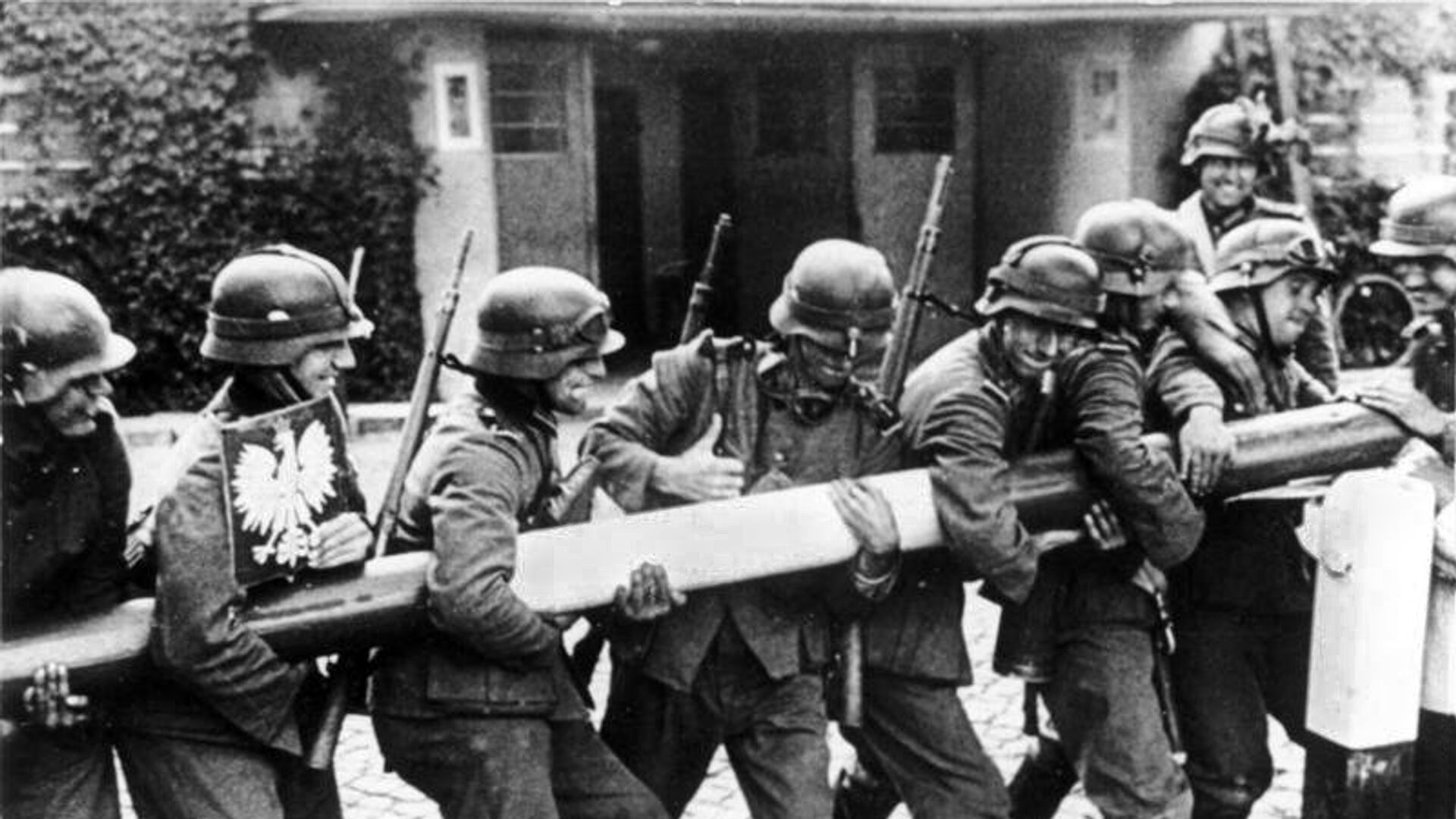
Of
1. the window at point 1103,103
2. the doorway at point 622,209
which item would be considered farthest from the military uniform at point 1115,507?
the doorway at point 622,209

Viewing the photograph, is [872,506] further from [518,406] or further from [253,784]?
[253,784]

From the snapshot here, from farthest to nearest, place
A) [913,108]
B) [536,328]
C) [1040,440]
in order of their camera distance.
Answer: [913,108]
[1040,440]
[536,328]

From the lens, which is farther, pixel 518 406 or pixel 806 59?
pixel 806 59

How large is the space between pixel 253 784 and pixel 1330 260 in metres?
3.83

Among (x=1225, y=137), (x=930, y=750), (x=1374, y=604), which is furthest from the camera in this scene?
(x=1225, y=137)

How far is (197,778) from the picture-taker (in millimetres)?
3680

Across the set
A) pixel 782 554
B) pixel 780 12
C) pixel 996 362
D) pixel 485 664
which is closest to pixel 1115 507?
pixel 996 362

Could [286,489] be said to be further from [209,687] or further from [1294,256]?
[1294,256]

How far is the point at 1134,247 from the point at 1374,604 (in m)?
1.31

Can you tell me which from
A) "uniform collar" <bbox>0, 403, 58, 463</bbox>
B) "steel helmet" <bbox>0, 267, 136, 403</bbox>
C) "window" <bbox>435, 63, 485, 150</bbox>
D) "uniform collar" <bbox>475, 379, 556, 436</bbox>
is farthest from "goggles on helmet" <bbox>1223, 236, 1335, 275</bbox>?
"window" <bbox>435, 63, 485, 150</bbox>

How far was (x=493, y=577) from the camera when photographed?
373cm

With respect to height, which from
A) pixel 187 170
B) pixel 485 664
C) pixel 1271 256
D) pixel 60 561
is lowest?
pixel 485 664

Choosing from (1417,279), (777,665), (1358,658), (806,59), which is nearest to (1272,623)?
(1358,658)

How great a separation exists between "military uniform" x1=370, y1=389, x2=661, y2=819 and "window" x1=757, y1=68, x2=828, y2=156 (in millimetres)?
10601
